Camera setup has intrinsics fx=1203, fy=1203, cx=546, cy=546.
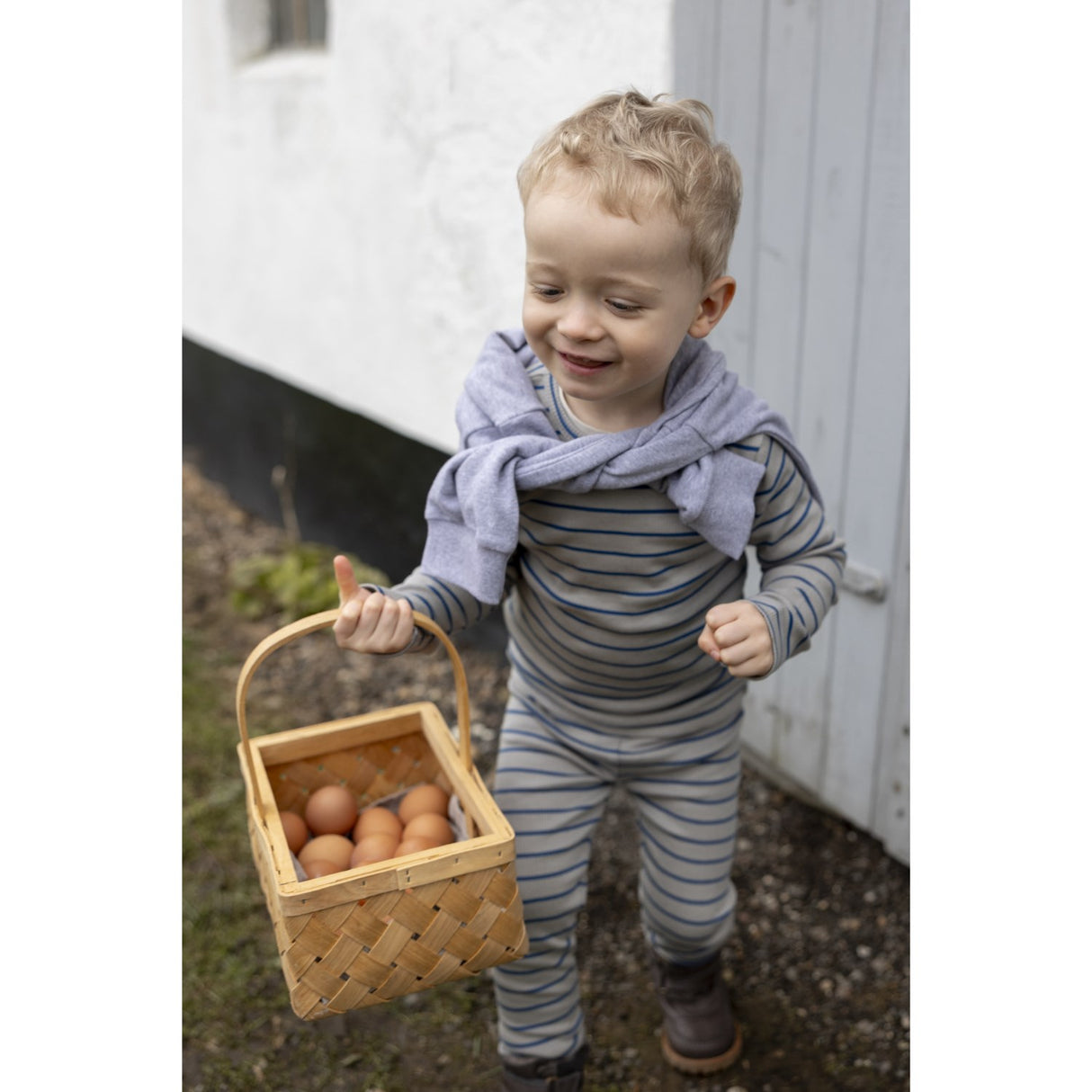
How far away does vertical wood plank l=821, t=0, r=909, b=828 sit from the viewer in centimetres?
240

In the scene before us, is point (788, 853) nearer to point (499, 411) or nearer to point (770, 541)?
point (770, 541)

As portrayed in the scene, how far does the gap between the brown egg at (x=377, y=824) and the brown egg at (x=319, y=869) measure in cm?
11

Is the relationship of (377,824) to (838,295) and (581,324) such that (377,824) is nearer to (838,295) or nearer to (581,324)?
(581,324)

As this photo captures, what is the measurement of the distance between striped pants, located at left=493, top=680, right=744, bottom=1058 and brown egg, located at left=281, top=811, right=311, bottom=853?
34cm

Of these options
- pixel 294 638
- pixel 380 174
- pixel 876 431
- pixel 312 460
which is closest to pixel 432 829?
pixel 294 638

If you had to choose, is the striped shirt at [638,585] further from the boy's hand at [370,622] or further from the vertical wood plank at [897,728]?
the vertical wood plank at [897,728]

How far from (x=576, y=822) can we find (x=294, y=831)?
Result: 0.47 meters

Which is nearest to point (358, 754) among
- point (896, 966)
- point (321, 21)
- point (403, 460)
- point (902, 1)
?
point (896, 966)

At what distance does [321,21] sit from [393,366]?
1375 millimetres

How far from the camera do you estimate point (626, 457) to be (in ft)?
5.80

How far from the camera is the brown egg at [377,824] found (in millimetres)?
1953

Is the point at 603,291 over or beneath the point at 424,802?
over

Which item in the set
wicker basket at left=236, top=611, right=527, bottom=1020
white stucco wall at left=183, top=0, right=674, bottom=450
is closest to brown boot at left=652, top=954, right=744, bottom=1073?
wicker basket at left=236, top=611, right=527, bottom=1020

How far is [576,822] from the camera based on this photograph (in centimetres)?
207
